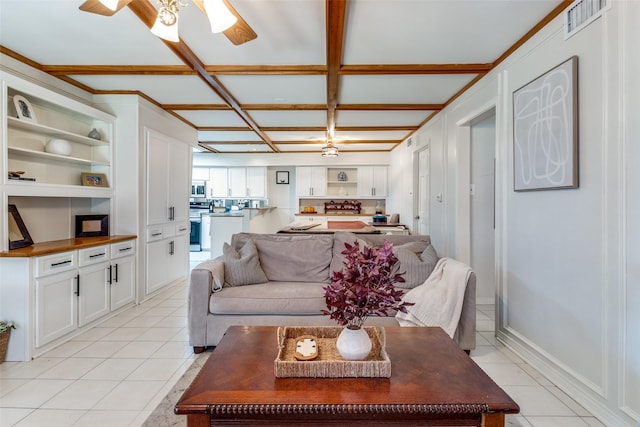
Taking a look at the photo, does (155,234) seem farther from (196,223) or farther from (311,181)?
(311,181)

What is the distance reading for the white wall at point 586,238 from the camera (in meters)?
1.60

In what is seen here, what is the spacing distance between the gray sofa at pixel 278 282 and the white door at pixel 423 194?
5.98 feet

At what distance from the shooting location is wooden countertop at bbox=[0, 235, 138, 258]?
7.76 feet

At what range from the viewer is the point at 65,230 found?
3326mm

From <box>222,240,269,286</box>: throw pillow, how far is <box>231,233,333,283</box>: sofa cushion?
4.9 inches

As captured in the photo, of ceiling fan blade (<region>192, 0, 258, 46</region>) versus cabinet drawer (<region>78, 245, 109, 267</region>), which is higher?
ceiling fan blade (<region>192, 0, 258, 46</region>)

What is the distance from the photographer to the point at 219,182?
25.9 feet

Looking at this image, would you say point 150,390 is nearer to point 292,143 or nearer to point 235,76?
point 235,76

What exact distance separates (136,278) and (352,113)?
3.42 metres

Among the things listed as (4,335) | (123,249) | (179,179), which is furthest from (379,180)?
(4,335)

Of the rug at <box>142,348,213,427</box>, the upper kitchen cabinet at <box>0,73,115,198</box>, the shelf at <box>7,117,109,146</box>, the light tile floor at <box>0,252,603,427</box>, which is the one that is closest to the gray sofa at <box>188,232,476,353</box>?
the light tile floor at <box>0,252,603,427</box>

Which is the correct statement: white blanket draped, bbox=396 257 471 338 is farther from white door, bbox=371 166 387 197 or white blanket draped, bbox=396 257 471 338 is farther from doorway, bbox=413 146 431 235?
white door, bbox=371 166 387 197

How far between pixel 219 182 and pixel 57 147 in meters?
4.88

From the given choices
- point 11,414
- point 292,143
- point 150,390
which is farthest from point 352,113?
point 11,414
